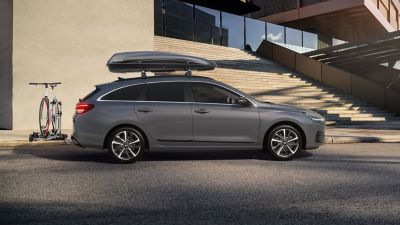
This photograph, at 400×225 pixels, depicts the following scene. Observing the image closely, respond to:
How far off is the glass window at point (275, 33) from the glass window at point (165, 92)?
2615 cm

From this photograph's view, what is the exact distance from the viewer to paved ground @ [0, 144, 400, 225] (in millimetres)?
4402

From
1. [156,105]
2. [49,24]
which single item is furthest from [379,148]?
[49,24]

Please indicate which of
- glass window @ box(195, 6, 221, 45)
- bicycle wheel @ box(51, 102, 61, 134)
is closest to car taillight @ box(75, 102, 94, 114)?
bicycle wheel @ box(51, 102, 61, 134)

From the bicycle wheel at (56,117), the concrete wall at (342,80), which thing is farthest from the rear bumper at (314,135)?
the concrete wall at (342,80)

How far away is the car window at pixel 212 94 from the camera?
818cm

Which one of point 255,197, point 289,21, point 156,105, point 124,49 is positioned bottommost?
point 255,197

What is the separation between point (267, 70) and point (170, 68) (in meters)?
15.9

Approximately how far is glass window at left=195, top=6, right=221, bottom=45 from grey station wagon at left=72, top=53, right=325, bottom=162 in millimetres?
20412

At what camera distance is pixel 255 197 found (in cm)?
526

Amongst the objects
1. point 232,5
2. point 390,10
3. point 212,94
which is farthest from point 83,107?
point 390,10

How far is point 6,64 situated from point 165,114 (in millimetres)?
9054

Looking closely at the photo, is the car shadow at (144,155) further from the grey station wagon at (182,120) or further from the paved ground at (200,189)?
the grey station wagon at (182,120)

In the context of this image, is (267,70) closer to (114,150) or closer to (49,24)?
(49,24)

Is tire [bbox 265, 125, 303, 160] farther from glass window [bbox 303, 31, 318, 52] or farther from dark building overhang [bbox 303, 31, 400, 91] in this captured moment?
glass window [bbox 303, 31, 318, 52]
